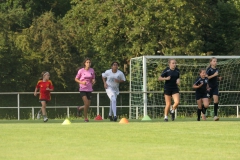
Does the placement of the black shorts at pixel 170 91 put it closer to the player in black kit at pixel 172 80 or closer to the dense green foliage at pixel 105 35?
the player in black kit at pixel 172 80

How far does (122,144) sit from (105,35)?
3994 centimetres

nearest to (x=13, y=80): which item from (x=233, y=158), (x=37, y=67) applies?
(x=37, y=67)

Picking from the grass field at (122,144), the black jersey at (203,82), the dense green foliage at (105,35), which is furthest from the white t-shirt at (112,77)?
the dense green foliage at (105,35)

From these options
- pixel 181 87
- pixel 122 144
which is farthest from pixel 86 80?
pixel 181 87

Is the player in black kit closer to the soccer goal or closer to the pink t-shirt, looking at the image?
the pink t-shirt

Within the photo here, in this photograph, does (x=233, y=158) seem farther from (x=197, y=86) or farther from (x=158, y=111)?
(x=158, y=111)

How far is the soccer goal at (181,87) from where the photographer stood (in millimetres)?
30747

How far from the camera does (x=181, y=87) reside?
1636 inches

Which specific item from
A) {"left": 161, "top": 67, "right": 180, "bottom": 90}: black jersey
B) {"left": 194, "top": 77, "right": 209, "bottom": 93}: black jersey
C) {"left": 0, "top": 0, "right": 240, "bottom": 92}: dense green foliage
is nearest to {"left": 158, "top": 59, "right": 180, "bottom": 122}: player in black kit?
{"left": 161, "top": 67, "right": 180, "bottom": 90}: black jersey

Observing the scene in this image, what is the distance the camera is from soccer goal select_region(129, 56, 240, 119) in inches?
1211

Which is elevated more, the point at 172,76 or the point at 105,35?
the point at 105,35

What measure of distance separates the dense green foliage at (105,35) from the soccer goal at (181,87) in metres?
6.37

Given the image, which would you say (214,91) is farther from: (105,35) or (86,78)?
(105,35)

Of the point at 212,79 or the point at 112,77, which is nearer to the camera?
the point at 212,79
